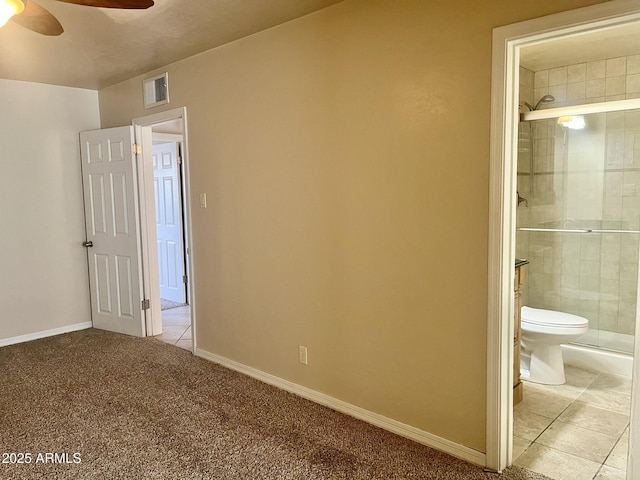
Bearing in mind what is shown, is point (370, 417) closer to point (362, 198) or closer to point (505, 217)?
point (362, 198)

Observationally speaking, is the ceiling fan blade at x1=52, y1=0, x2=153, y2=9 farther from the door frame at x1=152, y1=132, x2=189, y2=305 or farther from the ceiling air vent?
the door frame at x1=152, y1=132, x2=189, y2=305

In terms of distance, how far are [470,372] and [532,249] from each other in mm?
2109

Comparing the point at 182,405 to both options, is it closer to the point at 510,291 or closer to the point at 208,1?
the point at 510,291

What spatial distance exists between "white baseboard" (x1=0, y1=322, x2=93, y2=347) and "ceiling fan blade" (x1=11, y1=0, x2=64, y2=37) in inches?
128

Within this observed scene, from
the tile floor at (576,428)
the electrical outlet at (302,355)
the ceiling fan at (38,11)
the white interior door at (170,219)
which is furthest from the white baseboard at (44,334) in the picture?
the tile floor at (576,428)

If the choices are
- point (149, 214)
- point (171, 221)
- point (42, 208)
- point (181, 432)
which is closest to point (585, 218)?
point (181, 432)

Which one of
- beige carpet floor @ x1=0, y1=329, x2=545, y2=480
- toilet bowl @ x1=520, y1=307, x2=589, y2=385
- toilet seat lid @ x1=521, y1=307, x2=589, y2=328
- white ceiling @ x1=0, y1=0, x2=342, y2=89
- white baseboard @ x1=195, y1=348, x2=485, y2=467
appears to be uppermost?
white ceiling @ x1=0, y1=0, x2=342, y2=89

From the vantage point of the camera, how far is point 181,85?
371 cm

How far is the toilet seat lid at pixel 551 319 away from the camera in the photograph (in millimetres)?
3223

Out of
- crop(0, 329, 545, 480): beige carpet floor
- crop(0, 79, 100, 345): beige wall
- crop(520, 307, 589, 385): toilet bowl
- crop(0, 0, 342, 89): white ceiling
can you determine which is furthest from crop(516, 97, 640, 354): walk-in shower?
crop(0, 79, 100, 345): beige wall

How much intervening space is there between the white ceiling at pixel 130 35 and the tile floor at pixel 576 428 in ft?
8.54

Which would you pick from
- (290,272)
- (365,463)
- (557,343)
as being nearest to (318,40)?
(290,272)

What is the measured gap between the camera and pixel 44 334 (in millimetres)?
4488

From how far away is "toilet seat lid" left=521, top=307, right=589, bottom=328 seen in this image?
3.22 metres
